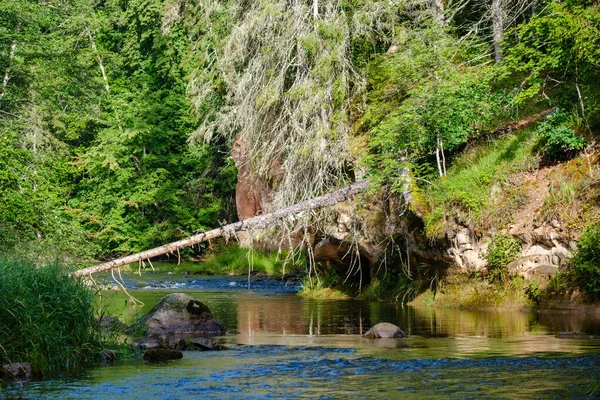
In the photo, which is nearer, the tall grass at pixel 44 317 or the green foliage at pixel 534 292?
the tall grass at pixel 44 317

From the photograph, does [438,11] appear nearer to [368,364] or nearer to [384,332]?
[384,332]

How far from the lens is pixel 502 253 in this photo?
18328mm

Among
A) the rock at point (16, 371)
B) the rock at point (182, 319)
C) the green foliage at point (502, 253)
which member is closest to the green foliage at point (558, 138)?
the green foliage at point (502, 253)

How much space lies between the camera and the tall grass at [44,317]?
35.5 feet

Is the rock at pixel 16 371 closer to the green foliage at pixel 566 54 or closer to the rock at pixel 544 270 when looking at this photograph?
the rock at pixel 544 270

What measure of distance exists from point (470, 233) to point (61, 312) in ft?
33.1

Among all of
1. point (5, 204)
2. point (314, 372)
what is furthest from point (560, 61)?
point (5, 204)

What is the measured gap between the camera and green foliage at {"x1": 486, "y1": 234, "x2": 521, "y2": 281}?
59.9 ft

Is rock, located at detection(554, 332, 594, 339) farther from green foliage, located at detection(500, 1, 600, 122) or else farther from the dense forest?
green foliage, located at detection(500, 1, 600, 122)

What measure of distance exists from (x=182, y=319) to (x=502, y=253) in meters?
6.80

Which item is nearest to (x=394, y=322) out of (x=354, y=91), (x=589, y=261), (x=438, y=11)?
(x=589, y=261)

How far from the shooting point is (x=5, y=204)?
1783 centimetres

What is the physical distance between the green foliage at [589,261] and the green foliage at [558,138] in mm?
2360

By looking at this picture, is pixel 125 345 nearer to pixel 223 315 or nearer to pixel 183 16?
pixel 223 315
